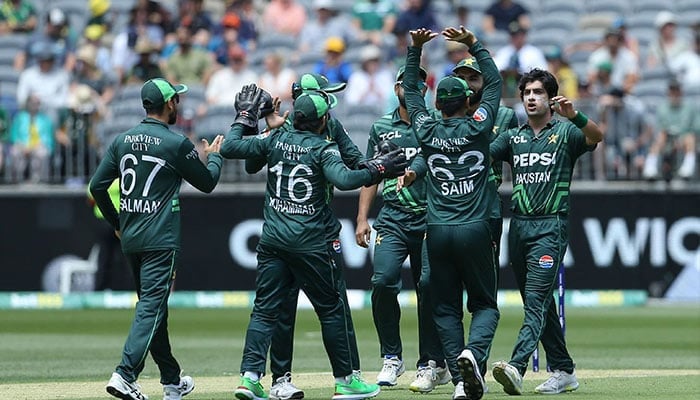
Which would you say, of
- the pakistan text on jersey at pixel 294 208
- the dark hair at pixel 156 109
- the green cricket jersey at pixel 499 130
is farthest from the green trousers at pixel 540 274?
the dark hair at pixel 156 109

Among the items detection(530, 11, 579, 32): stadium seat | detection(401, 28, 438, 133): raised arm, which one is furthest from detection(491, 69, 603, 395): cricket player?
detection(530, 11, 579, 32): stadium seat

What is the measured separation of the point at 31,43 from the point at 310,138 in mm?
15452

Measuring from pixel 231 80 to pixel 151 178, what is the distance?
1245cm

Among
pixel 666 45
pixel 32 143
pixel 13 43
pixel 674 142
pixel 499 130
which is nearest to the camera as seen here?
pixel 499 130

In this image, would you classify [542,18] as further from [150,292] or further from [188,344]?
[150,292]

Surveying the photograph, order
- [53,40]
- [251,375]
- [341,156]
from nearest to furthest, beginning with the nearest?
[251,375], [341,156], [53,40]

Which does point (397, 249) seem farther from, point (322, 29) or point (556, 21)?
point (556, 21)

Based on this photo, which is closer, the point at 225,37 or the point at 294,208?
the point at 294,208

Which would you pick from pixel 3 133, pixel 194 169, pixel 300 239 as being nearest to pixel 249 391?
pixel 300 239

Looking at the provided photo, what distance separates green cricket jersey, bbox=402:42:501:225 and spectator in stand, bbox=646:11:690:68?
42.2ft

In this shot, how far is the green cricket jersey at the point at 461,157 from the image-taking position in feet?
34.6

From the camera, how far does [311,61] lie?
23594 mm

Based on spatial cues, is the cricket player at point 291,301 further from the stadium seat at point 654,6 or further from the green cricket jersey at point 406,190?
Answer: the stadium seat at point 654,6

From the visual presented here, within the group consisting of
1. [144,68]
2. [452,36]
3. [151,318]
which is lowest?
[151,318]
